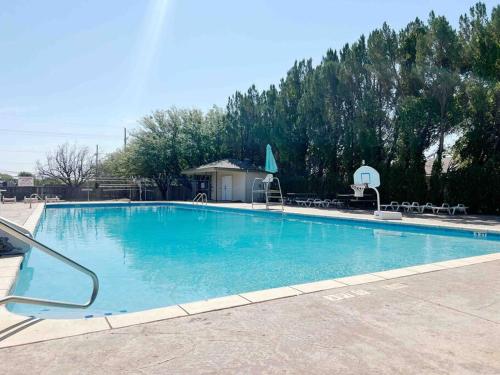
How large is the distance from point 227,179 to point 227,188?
24.1 inches

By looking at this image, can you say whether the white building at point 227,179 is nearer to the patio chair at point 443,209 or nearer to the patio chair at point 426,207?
the patio chair at point 426,207

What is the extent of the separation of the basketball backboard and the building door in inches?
453

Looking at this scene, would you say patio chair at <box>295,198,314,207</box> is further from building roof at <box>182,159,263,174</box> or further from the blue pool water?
the blue pool water

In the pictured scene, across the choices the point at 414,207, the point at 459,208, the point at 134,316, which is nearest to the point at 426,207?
the point at 414,207

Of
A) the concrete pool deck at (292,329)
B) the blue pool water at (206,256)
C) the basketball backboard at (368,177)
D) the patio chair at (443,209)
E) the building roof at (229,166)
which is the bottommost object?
the blue pool water at (206,256)

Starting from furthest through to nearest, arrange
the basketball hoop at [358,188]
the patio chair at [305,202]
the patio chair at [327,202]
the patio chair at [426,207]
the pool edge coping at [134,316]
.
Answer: the patio chair at [305,202] → the patio chair at [327,202] → the patio chair at [426,207] → the basketball hoop at [358,188] → the pool edge coping at [134,316]

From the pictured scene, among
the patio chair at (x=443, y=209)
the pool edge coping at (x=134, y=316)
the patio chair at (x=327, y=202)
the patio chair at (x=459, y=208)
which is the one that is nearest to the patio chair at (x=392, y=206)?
the patio chair at (x=443, y=209)

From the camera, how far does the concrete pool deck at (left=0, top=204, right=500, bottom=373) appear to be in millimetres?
2367

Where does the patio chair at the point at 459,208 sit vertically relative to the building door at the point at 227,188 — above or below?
below

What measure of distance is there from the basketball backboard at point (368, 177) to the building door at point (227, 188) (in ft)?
37.7

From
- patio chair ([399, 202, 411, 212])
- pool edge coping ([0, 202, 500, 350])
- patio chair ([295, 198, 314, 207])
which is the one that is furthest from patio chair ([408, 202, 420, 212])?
pool edge coping ([0, 202, 500, 350])

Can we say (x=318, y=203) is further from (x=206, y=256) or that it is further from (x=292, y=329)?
(x=292, y=329)

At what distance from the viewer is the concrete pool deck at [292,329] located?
7.77ft

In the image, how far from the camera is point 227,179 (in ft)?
81.3
